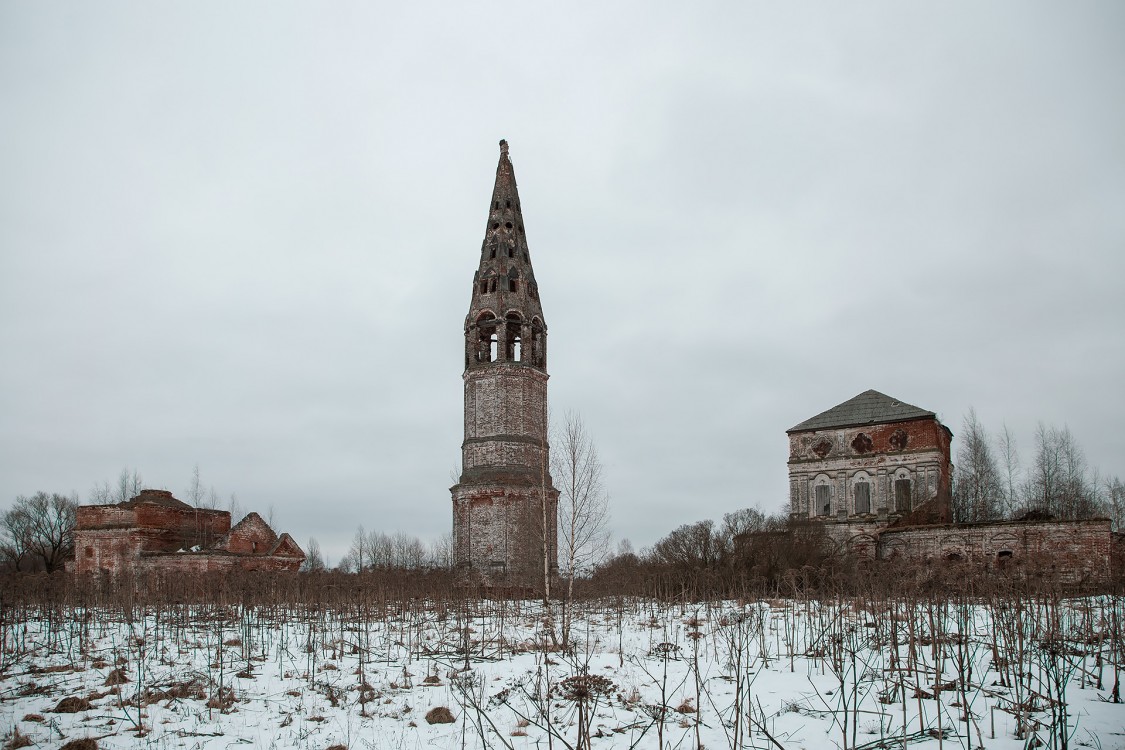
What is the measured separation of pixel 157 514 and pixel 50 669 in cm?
2422

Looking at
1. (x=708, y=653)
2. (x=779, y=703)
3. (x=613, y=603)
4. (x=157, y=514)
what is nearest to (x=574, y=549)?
(x=613, y=603)

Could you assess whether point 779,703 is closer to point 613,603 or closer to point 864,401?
point 613,603

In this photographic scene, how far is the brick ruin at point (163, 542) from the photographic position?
101 feet

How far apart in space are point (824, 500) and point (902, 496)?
10.6 feet

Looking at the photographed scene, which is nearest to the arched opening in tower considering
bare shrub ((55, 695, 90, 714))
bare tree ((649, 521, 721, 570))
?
bare tree ((649, 521, 721, 570))

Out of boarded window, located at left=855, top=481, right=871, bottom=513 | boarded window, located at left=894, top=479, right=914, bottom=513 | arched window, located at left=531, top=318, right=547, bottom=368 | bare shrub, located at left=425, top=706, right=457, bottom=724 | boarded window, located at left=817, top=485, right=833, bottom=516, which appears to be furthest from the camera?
boarded window, located at left=817, top=485, right=833, bottom=516

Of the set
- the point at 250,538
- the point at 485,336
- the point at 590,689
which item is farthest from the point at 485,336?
the point at 590,689

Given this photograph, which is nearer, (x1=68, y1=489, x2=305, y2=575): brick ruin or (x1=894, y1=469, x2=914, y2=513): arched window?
(x1=68, y1=489, x2=305, y2=575): brick ruin

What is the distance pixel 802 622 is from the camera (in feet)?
45.6

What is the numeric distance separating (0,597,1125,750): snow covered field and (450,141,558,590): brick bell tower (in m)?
16.7

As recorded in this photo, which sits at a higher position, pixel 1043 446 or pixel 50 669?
pixel 1043 446

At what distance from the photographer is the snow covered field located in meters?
7.50

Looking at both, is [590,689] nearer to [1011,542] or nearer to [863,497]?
[1011,542]

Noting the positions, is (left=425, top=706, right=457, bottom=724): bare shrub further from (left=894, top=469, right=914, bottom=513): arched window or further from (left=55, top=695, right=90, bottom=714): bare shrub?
(left=894, top=469, right=914, bottom=513): arched window
